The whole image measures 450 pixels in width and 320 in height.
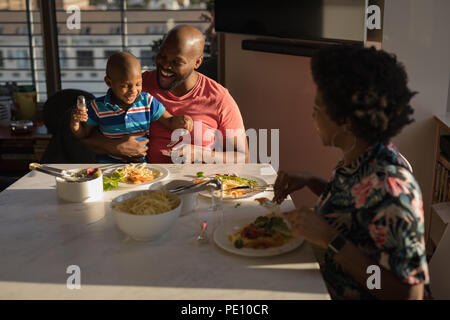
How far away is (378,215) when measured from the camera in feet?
3.63

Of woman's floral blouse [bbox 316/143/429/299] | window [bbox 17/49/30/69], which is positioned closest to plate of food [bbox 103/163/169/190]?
woman's floral blouse [bbox 316/143/429/299]

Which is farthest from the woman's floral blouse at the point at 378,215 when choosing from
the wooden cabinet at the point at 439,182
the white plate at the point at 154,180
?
the wooden cabinet at the point at 439,182

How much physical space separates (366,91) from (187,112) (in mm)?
1272

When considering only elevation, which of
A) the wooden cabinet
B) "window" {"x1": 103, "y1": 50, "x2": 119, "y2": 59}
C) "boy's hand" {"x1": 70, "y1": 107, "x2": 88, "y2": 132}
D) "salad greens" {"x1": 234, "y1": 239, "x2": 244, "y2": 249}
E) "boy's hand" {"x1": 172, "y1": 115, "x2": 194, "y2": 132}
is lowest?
the wooden cabinet

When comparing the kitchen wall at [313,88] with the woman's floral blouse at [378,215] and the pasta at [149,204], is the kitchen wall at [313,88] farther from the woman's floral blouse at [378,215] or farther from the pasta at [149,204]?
the pasta at [149,204]

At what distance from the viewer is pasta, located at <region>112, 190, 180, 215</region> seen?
4.21 feet

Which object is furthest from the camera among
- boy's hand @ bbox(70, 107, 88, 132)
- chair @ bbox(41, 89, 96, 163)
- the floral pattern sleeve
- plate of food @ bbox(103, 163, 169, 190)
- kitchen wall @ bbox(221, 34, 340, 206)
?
kitchen wall @ bbox(221, 34, 340, 206)

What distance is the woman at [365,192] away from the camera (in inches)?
42.6

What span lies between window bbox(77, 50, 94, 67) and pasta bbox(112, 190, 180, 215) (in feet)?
Answer: 10.8

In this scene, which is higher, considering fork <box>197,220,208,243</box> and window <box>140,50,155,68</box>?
window <box>140,50,155,68</box>

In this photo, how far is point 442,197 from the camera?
2.39 metres

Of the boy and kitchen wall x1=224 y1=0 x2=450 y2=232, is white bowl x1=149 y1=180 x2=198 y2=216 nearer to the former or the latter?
the boy
